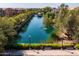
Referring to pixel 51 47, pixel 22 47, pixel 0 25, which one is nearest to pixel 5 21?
pixel 0 25

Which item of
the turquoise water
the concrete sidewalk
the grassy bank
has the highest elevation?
the turquoise water

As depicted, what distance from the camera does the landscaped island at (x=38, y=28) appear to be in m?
6.30

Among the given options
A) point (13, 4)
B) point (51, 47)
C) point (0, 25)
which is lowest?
point (51, 47)

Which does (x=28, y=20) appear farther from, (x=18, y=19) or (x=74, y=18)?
(x=74, y=18)

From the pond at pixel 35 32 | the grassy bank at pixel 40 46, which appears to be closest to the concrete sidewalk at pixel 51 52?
the grassy bank at pixel 40 46

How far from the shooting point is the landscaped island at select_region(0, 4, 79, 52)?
630cm

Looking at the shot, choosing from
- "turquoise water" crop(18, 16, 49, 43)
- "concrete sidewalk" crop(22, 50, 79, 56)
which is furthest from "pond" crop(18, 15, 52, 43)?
"concrete sidewalk" crop(22, 50, 79, 56)

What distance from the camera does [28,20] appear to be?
6.36 m

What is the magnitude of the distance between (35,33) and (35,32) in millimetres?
20

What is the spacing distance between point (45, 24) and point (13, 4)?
71cm

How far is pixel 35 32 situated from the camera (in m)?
6.28

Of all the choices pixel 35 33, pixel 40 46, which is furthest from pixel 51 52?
pixel 35 33

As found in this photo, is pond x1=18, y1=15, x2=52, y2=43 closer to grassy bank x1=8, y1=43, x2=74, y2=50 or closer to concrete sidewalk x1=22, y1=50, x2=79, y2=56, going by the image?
grassy bank x1=8, y1=43, x2=74, y2=50

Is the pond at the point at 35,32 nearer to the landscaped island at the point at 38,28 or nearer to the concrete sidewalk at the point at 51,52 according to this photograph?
the landscaped island at the point at 38,28
